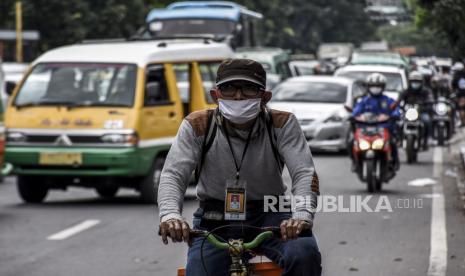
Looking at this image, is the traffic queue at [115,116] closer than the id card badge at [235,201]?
No

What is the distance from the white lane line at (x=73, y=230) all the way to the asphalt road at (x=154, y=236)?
0.01 m

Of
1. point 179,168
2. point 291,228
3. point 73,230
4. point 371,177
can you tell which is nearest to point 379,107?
point 371,177

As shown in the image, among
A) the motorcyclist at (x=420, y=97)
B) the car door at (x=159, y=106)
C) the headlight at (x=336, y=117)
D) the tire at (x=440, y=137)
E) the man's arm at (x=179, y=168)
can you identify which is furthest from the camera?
the tire at (x=440, y=137)

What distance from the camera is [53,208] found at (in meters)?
15.9

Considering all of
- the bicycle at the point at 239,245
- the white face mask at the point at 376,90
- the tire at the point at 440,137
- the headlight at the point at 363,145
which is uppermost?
the bicycle at the point at 239,245

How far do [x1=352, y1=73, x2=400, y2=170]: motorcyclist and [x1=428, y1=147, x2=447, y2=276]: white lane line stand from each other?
3.32 ft

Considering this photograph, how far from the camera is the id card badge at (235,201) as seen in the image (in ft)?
18.7

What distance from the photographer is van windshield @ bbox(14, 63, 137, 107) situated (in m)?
16.3

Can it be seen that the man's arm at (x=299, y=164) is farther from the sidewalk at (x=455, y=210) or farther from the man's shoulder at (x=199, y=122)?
the sidewalk at (x=455, y=210)

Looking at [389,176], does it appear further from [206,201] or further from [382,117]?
[206,201]

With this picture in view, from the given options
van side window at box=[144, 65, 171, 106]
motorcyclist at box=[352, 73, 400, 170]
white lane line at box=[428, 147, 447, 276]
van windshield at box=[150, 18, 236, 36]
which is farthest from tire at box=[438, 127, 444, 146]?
van side window at box=[144, 65, 171, 106]

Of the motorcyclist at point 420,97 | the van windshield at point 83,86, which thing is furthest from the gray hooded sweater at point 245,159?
the motorcyclist at point 420,97

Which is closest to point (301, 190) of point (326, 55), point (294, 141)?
point (294, 141)

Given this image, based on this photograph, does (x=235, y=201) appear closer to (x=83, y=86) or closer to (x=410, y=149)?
(x=83, y=86)
